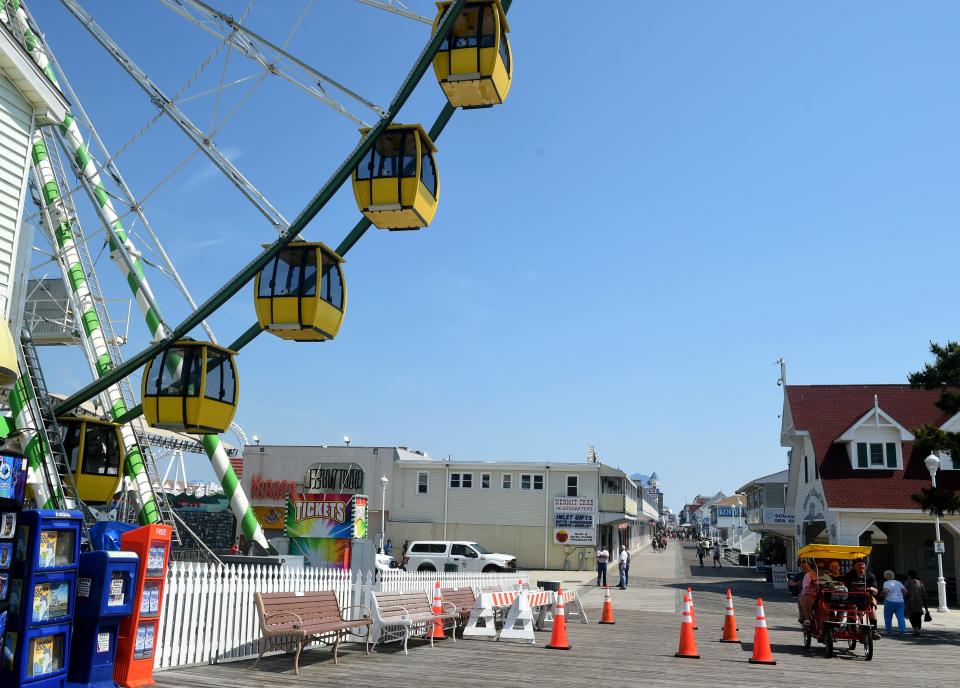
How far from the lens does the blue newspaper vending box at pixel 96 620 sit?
26.1 ft

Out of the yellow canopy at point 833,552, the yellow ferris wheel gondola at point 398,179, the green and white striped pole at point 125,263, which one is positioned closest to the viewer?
the yellow canopy at point 833,552

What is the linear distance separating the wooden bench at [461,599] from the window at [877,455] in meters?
21.8

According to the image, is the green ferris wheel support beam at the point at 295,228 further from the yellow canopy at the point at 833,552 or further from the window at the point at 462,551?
the window at the point at 462,551

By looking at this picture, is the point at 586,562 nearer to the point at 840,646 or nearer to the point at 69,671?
the point at 840,646

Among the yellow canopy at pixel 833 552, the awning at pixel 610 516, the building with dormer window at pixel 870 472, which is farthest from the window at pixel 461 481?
the yellow canopy at pixel 833 552

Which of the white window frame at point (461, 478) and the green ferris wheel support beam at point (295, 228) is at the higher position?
the green ferris wheel support beam at point (295, 228)

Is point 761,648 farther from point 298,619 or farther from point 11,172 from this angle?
point 11,172

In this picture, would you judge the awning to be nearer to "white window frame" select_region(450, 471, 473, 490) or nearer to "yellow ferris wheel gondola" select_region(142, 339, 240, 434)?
"white window frame" select_region(450, 471, 473, 490)

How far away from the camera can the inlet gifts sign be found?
42938 mm

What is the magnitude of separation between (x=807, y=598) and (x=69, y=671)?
11.9 metres

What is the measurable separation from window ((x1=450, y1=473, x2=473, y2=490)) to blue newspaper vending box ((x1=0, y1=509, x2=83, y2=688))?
37918mm

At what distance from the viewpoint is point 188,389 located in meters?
18.6

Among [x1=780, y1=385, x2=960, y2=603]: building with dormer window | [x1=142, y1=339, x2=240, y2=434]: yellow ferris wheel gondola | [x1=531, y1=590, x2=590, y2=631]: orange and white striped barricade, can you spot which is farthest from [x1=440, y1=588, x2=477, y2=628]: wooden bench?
[x1=780, y1=385, x2=960, y2=603]: building with dormer window

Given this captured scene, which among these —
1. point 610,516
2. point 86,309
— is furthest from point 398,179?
point 610,516
